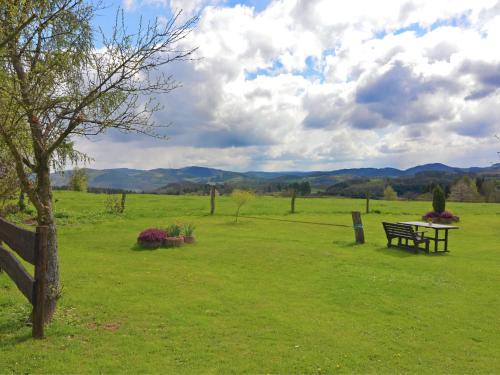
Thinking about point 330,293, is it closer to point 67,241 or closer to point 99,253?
point 99,253

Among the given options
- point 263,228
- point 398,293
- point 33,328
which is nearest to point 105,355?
point 33,328

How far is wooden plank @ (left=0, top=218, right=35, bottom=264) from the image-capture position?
24.1 ft

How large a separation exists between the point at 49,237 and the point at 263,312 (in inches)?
202

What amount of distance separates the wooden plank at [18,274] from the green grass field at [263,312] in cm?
84

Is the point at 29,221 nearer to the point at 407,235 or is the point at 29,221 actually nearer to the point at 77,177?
the point at 77,177

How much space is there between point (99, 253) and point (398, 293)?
1233cm

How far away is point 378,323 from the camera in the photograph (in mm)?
8953

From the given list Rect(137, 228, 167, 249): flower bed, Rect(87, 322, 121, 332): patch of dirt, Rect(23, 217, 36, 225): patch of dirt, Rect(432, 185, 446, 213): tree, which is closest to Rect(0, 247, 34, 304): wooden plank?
Rect(87, 322, 121, 332): patch of dirt

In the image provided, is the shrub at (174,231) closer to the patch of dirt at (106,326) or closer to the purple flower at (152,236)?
the purple flower at (152,236)

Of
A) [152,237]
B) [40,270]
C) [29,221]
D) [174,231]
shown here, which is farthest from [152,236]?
[29,221]

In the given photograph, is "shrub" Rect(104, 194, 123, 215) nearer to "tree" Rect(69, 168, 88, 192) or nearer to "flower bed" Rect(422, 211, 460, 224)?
"tree" Rect(69, 168, 88, 192)

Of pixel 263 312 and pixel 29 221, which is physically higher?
pixel 263 312

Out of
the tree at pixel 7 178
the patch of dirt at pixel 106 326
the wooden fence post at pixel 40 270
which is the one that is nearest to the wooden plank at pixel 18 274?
the wooden fence post at pixel 40 270

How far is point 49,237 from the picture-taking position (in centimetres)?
853
